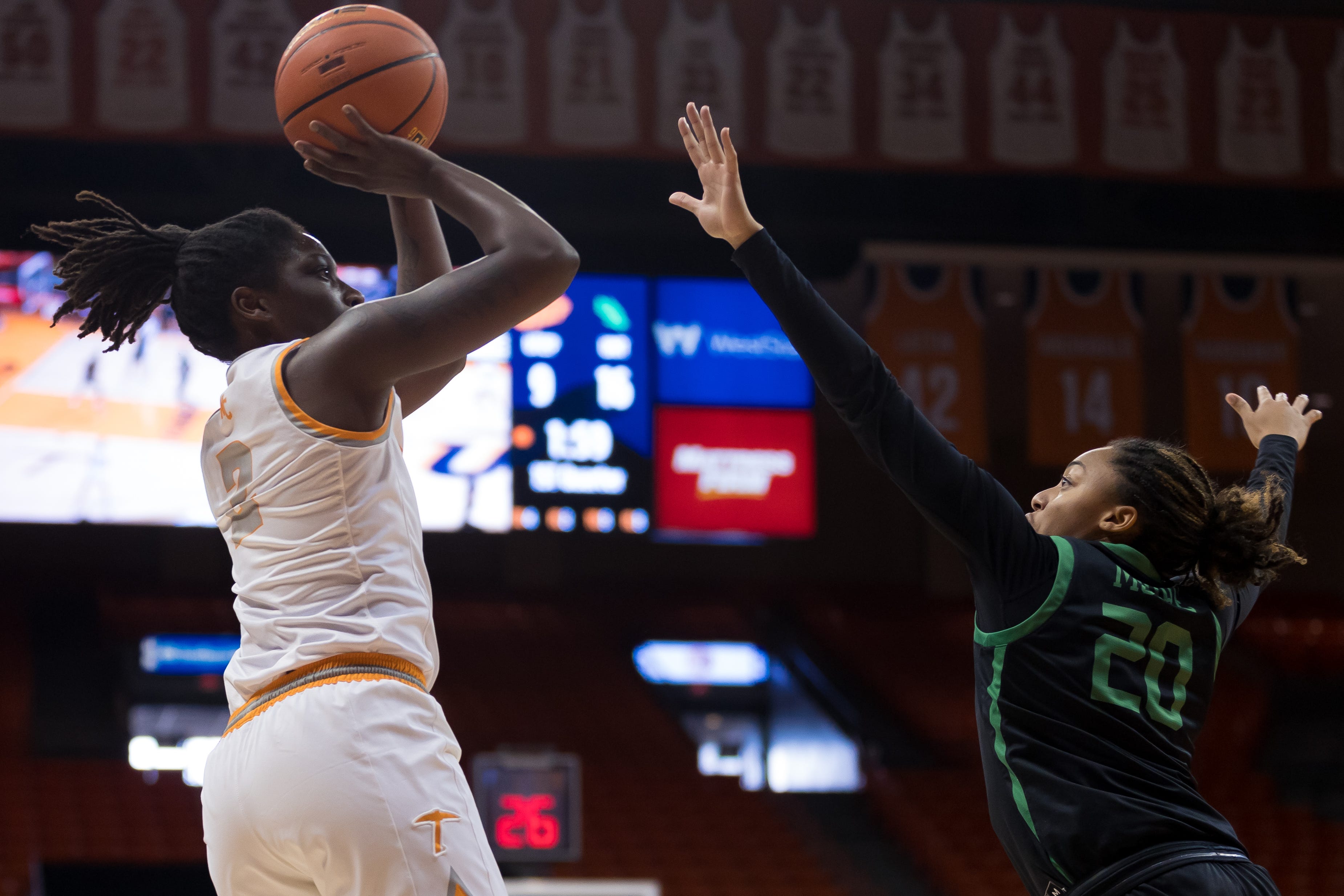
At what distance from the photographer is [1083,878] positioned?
7.02 feet

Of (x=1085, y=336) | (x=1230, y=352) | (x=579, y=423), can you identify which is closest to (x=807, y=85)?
(x=579, y=423)

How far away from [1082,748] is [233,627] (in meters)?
12.3

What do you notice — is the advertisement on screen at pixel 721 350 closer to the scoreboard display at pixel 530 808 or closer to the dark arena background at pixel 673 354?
the dark arena background at pixel 673 354

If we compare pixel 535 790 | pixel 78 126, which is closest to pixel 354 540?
pixel 535 790

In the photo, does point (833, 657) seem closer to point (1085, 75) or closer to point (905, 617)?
point (905, 617)

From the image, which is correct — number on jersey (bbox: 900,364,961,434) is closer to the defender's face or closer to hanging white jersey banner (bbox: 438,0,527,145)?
hanging white jersey banner (bbox: 438,0,527,145)

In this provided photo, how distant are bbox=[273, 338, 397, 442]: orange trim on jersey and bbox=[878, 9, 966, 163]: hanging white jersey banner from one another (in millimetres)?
8576

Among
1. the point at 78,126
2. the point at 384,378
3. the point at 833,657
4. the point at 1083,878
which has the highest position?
the point at 78,126

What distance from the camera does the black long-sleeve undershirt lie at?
2.17 m

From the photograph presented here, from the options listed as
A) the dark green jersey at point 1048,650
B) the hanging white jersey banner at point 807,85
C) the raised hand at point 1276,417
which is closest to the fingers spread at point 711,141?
the dark green jersey at point 1048,650

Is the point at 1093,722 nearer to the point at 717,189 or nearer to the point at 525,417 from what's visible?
the point at 717,189

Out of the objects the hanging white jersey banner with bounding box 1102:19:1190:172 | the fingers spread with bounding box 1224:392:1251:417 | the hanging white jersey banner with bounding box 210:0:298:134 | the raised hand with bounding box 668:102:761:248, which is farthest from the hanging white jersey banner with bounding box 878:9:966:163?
the raised hand with bounding box 668:102:761:248

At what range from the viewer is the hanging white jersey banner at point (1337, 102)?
407 inches

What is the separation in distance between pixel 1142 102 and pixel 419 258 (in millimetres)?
8735
